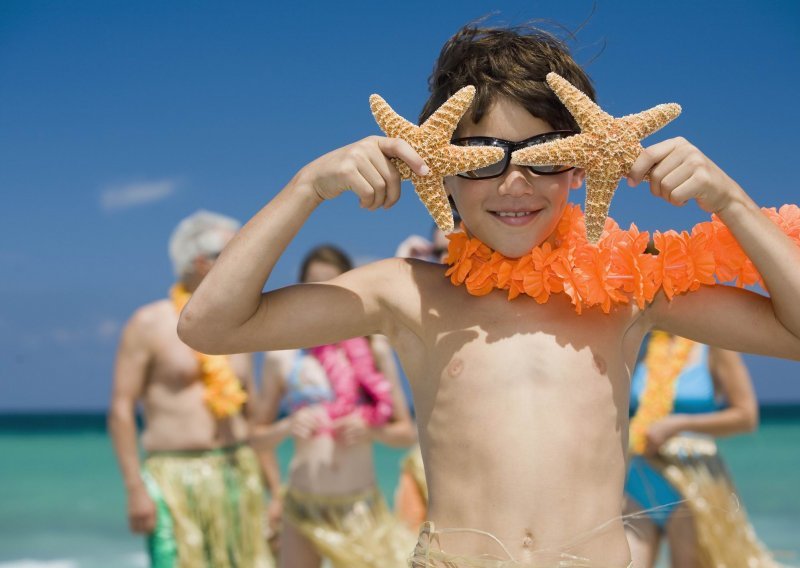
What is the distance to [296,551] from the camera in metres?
4.83

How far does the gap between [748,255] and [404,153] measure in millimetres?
803

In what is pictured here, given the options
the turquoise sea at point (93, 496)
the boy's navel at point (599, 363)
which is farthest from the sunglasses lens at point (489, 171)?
the turquoise sea at point (93, 496)

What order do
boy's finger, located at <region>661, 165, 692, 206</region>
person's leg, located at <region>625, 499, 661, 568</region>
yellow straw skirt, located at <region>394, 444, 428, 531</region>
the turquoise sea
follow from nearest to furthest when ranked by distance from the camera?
boy's finger, located at <region>661, 165, 692, 206</region>, person's leg, located at <region>625, 499, 661, 568</region>, yellow straw skirt, located at <region>394, 444, 428, 531</region>, the turquoise sea

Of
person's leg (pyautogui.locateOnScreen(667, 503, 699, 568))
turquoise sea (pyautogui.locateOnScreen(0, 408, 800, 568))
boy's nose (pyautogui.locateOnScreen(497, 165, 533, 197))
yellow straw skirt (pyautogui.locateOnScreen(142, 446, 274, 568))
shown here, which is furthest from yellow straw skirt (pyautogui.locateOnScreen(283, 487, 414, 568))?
boy's nose (pyautogui.locateOnScreen(497, 165, 533, 197))

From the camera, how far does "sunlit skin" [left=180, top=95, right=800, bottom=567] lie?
6.95ft

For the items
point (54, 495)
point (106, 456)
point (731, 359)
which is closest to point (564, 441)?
point (731, 359)

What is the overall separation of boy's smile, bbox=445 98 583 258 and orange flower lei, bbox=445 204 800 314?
5 cm

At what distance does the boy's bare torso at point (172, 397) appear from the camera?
4.86 metres

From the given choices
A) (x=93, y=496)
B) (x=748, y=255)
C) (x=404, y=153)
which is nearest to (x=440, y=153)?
(x=404, y=153)

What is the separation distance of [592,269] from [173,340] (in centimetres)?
312

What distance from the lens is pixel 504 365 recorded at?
220cm

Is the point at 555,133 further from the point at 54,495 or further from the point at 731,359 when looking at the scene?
the point at 54,495

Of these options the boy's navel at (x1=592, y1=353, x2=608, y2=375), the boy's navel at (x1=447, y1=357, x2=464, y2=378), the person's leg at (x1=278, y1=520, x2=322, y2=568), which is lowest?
the person's leg at (x1=278, y1=520, x2=322, y2=568)

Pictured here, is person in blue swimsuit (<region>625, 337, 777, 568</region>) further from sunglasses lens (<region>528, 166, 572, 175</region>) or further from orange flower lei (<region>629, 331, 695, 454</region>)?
sunglasses lens (<region>528, 166, 572, 175</region>)
